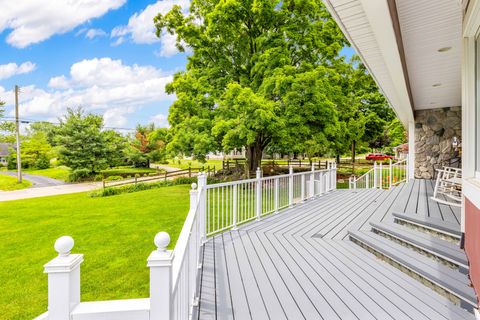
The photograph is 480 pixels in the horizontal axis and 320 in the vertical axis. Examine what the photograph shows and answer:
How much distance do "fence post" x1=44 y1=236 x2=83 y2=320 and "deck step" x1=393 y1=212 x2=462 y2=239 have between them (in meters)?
3.82

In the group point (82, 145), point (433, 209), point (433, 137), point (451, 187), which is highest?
point (82, 145)

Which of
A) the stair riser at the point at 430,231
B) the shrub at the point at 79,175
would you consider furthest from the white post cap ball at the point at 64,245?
the shrub at the point at 79,175

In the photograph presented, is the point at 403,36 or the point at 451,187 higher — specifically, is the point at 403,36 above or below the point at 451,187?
above

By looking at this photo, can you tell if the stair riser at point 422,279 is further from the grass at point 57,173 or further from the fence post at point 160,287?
the grass at point 57,173

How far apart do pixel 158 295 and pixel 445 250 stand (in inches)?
129

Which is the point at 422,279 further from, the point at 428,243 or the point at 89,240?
the point at 89,240

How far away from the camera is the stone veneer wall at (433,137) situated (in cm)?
812

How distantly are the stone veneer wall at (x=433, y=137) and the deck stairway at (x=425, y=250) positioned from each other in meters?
5.65

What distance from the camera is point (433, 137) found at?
8.45 meters

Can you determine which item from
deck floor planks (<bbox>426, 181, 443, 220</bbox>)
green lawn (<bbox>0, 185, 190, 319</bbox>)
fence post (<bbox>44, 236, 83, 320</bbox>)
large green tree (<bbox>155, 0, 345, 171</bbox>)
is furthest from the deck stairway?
large green tree (<bbox>155, 0, 345, 171</bbox>)

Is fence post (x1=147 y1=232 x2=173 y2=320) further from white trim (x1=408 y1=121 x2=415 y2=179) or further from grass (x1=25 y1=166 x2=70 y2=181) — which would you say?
grass (x1=25 y1=166 x2=70 y2=181)

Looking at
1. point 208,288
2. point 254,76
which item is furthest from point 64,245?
point 254,76

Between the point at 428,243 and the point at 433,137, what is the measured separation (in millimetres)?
6825

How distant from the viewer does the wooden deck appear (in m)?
2.28
